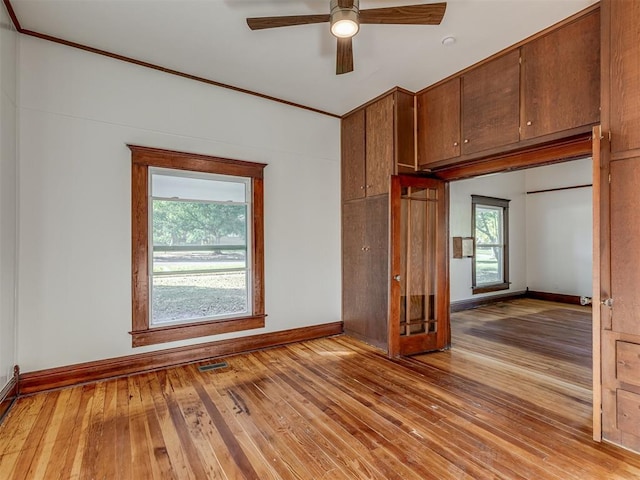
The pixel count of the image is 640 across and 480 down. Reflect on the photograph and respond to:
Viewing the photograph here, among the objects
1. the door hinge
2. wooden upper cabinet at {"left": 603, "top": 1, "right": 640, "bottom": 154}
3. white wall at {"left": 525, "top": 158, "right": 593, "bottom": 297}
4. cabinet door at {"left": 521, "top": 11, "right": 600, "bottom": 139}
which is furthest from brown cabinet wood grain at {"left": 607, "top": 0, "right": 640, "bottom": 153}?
white wall at {"left": 525, "top": 158, "right": 593, "bottom": 297}

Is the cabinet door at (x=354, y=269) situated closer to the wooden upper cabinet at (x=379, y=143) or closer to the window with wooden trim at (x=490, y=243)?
the wooden upper cabinet at (x=379, y=143)

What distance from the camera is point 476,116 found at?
3.35 meters

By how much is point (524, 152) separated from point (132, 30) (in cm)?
378

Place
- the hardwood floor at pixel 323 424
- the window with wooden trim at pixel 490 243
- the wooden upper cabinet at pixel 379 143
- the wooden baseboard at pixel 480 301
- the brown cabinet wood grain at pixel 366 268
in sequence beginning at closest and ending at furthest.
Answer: the hardwood floor at pixel 323 424 < the wooden upper cabinet at pixel 379 143 < the brown cabinet wood grain at pixel 366 268 < the wooden baseboard at pixel 480 301 < the window with wooden trim at pixel 490 243

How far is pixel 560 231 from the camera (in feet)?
24.0

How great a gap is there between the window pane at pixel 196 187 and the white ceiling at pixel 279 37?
1.15m

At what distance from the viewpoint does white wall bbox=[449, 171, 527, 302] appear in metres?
6.38

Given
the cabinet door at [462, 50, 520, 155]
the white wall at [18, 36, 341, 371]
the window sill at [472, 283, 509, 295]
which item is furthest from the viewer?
the window sill at [472, 283, 509, 295]

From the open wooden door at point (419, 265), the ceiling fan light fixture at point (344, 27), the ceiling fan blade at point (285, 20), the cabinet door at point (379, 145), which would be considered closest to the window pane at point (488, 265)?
the open wooden door at point (419, 265)

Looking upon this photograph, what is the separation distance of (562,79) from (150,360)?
4662 mm

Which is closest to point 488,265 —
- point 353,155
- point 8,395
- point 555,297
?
point 555,297

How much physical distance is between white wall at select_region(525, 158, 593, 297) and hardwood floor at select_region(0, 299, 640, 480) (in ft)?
14.1

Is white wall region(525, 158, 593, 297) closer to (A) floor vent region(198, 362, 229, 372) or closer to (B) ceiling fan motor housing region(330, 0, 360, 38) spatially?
(B) ceiling fan motor housing region(330, 0, 360, 38)

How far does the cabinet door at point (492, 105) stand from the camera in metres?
3.04
